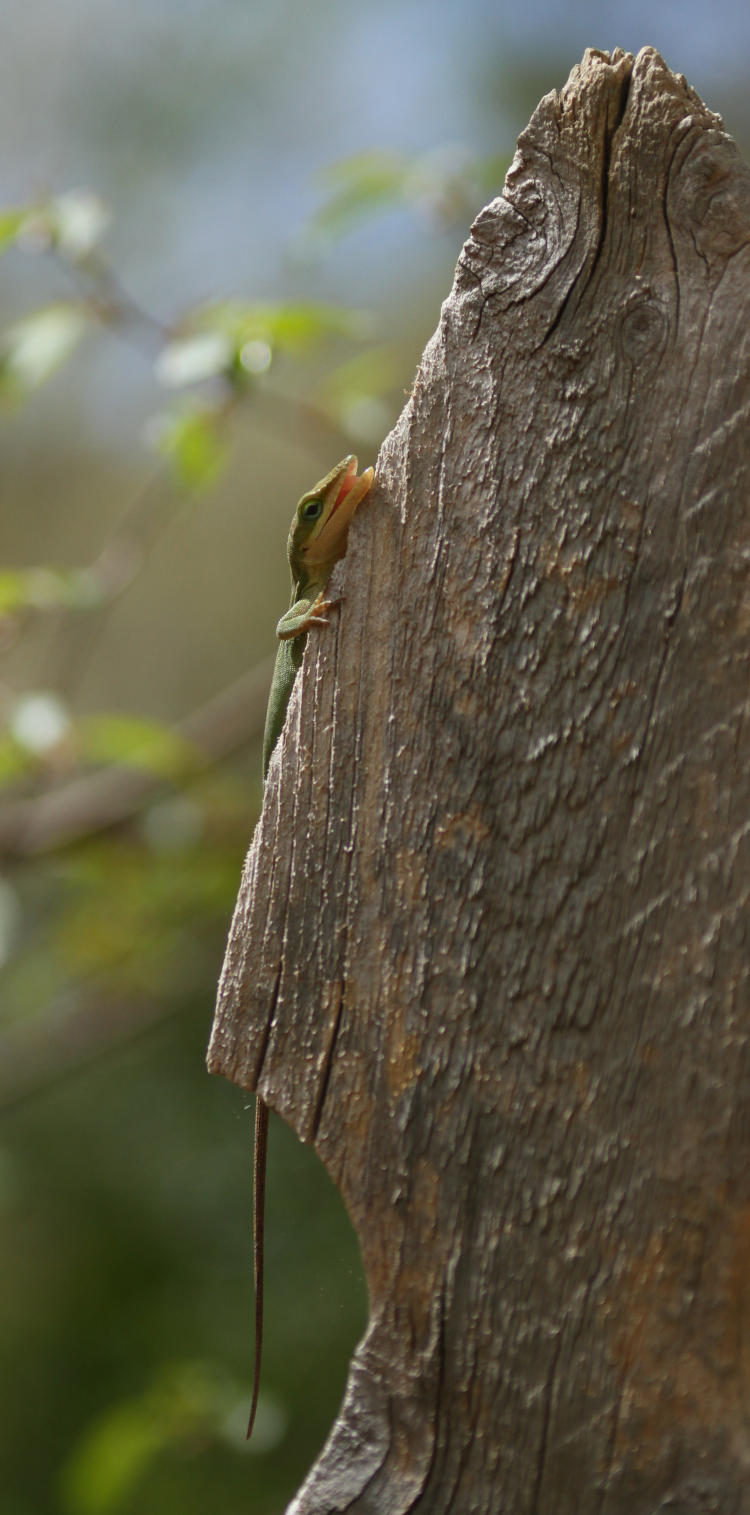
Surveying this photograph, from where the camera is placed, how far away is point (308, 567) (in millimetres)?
1523

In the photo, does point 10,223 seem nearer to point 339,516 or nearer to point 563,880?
point 339,516

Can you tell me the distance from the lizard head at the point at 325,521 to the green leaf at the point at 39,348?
68 centimetres

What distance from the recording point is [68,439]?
4531 mm

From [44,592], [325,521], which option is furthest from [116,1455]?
[325,521]

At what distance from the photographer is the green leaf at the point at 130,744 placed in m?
2.42

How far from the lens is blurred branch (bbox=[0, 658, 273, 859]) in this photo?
9.99 ft

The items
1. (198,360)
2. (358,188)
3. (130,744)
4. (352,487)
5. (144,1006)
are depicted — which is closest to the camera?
(352,487)

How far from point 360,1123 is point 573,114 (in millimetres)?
875

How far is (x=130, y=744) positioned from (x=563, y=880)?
61.9 inches

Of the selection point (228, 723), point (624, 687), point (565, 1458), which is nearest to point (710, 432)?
point (624, 687)

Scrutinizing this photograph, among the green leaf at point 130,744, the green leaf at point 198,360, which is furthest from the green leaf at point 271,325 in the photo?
the green leaf at point 130,744

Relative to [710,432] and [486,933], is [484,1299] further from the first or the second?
[710,432]

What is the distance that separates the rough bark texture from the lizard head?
0.21m

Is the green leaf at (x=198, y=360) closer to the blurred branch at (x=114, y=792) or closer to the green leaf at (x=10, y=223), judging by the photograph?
the green leaf at (x=10, y=223)
